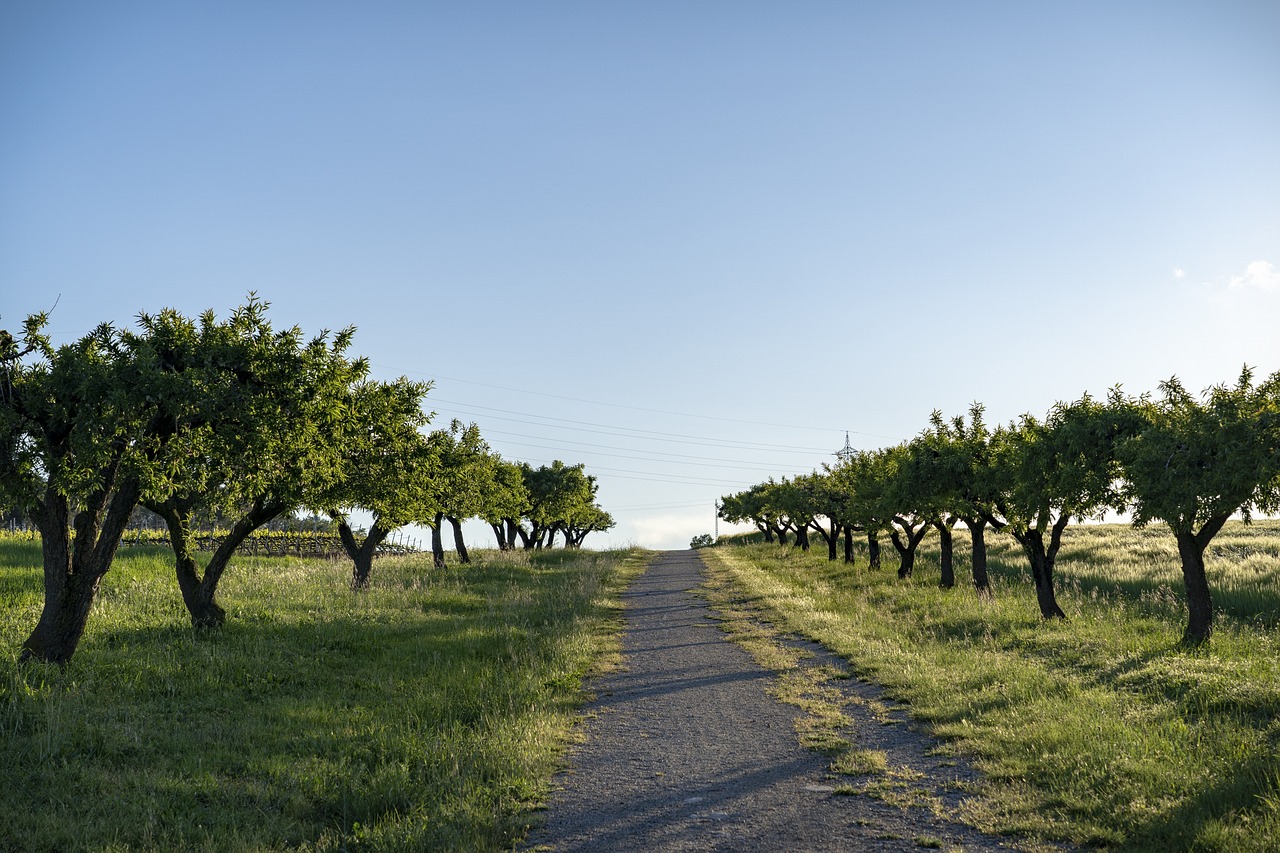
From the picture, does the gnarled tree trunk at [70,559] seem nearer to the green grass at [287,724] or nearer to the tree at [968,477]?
the green grass at [287,724]

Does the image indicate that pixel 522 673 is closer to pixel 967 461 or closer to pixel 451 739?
pixel 451 739

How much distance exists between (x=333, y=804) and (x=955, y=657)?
11.8 meters

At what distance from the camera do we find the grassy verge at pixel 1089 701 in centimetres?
772

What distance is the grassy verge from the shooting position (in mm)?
7723

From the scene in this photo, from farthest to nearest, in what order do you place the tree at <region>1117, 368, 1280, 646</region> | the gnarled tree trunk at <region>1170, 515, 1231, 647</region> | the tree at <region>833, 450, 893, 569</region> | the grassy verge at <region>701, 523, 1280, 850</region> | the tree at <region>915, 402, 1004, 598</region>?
the tree at <region>833, 450, 893, 569</region> → the tree at <region>915, 402, 1004, 598</region> → the gnarled tree trunk at <region>1170, 515, 1231, 647</region> → the tree at <region>1117, 368, 1280, 646</region> → the grassy verge at <region>701, 523, 1280, 850</region>

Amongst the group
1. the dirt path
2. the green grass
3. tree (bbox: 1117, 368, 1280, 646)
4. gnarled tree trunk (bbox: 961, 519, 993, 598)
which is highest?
tree (bbox: 1117, 368, 1280, 646)

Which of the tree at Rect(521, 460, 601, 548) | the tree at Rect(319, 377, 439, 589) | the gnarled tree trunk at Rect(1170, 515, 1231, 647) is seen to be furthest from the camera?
the tree at Rect(521, 460, 601, 548)

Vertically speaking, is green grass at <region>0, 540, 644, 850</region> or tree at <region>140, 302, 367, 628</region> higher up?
tree at <region>140, 302, 367, 628</region>

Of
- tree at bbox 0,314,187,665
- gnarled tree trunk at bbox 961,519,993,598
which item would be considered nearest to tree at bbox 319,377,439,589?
tree at bbox 0,314,187,665

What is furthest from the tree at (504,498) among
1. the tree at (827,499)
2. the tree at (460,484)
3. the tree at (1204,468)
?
the tree at (1204,468)

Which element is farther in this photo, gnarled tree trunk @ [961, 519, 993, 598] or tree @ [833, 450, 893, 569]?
tree @ [833, 450, 893, 569]

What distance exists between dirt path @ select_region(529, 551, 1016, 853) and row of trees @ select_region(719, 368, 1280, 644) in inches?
334

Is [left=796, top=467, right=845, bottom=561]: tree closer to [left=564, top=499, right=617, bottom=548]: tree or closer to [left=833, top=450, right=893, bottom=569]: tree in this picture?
[left=833, top=450, right=893, bottom=569]: tree

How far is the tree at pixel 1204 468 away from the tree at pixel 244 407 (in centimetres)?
1750
